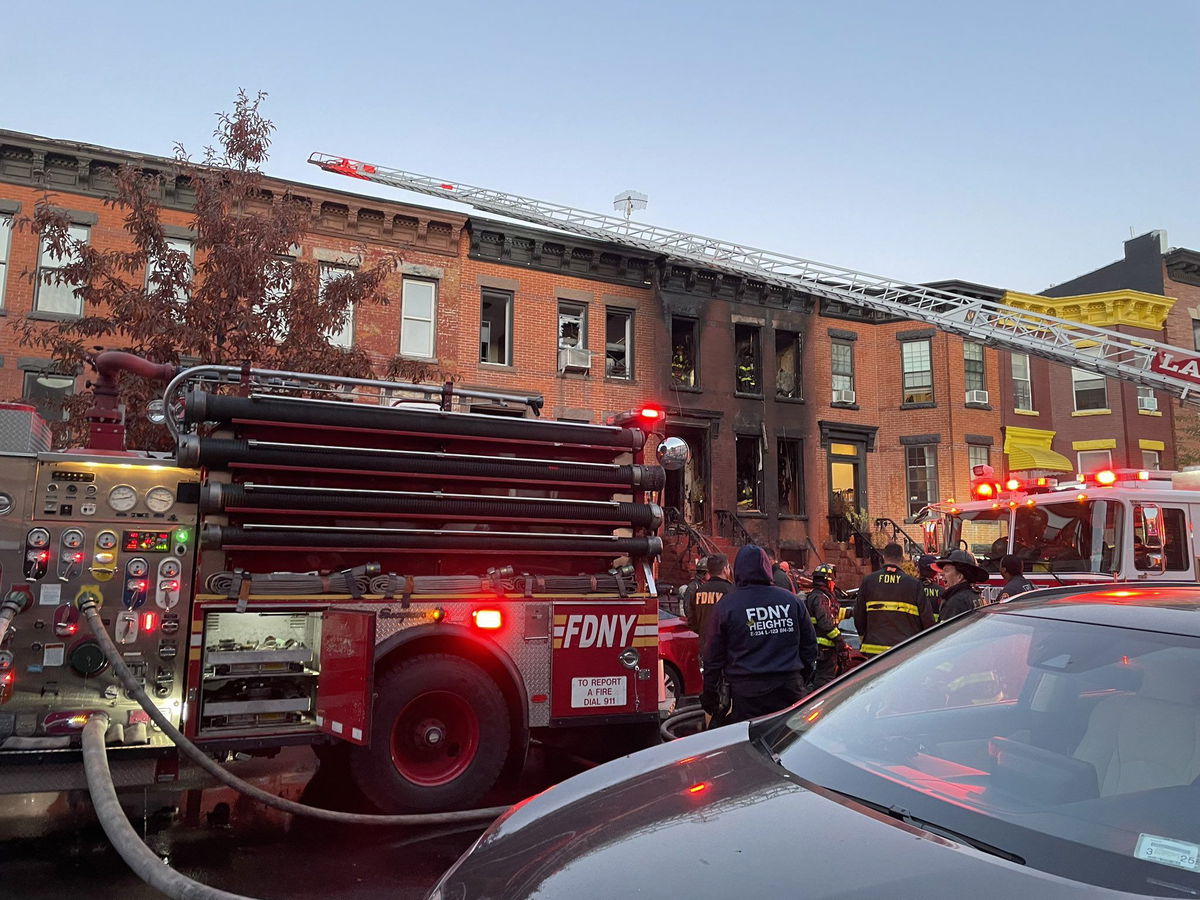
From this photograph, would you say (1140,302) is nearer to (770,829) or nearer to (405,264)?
(405,264)

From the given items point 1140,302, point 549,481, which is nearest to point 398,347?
point 549,481

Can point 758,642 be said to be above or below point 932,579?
below

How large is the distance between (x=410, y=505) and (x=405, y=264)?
14805 mm

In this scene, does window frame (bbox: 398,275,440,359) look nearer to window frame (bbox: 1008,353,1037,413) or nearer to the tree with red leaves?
the tree with red leaves

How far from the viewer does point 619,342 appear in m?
23.3

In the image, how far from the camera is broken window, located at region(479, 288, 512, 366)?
70.5ft

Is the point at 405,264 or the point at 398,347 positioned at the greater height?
the point at 405,264

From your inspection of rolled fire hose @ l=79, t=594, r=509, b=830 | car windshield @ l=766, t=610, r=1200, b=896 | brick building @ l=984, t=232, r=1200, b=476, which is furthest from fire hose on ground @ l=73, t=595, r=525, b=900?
brick building @ l=984, t=232, r=1200, b=476

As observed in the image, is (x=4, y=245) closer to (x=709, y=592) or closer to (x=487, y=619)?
(x=709, y=592)

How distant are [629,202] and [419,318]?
7.82 meters

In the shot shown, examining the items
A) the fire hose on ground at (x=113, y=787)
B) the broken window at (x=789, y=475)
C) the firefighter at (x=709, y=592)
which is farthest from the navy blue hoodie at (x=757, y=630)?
the broken window at (x=789, y=475)

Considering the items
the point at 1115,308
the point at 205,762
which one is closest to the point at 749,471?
the point at 1115,308

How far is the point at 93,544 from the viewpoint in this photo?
5801mm

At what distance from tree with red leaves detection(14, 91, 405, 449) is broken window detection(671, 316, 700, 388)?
1186 centimetres
